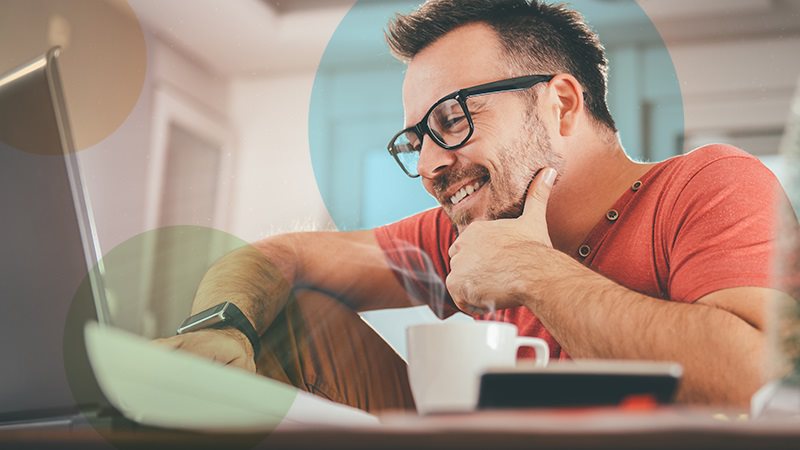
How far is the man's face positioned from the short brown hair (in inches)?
0.9

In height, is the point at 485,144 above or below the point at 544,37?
below

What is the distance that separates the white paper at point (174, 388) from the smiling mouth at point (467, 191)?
91 cm

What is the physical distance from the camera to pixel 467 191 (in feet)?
4.48

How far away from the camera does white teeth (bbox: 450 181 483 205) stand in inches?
53.4

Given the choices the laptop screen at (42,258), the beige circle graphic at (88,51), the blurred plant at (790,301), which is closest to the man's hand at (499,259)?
the blurred plant at (790,301)

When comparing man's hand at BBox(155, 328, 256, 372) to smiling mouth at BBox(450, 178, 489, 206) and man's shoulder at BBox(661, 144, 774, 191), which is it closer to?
smiling mouth at BBox(450, 178, 489, 206)

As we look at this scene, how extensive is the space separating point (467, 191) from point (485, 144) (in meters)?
0.09

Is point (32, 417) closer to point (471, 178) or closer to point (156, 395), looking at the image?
point (156, 395)

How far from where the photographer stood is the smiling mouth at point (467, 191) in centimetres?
135

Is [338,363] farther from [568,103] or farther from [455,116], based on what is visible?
[568,103]

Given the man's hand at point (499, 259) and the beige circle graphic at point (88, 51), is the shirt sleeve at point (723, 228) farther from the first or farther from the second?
the beige circle graphic at point (88, 51)

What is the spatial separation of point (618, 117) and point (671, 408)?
41.9 inches

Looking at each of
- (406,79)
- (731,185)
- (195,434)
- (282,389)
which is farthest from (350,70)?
(195,434)

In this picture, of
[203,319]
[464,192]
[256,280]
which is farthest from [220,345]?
[464,192]
